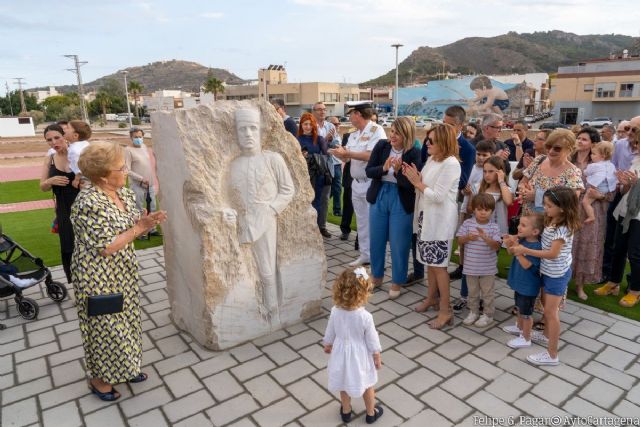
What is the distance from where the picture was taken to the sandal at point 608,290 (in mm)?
4758

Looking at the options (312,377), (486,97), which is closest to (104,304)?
(312,377)

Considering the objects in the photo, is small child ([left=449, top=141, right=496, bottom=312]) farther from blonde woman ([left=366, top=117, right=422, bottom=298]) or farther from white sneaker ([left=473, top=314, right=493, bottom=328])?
blonde woman ([left=366, top=117, right=422, bottom=298])

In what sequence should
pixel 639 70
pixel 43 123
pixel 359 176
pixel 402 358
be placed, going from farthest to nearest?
pixel 43 123, pixel 639 70, pixel 359 176, pixel 402 358

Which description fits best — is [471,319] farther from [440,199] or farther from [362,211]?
[362,211]

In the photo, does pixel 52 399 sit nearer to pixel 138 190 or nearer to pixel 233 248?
pixel 233 248

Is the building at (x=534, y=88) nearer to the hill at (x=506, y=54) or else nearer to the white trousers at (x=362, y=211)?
the hill at (x=506, y=54)

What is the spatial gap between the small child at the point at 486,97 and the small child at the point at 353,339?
4980cm

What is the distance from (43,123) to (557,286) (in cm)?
6526

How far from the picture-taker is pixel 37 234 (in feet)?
23.9

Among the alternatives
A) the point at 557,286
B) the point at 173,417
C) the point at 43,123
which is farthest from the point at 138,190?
the point at 43,123

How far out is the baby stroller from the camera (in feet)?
14.1

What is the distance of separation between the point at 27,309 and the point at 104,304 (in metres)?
2.20

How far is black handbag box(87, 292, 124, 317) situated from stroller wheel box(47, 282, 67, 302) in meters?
2.38

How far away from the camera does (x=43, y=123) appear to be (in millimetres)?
54625
